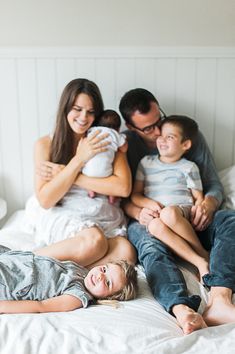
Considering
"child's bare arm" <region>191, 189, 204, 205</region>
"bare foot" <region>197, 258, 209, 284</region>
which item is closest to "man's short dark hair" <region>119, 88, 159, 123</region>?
"child's bare arm" <region>191, 189, 204, 205</region>

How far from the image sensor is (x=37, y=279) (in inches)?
57.7

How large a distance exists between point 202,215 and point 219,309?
18.9 inches

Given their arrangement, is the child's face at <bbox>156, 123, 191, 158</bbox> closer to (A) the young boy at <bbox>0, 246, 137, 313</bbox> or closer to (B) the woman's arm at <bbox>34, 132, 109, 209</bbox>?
(B) the woman's arm at <bbox>34, 132, 109, 209</bbox>

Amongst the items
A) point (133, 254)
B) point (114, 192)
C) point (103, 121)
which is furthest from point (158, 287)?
point (103, 121)

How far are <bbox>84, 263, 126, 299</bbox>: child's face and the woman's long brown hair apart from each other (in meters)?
0.64

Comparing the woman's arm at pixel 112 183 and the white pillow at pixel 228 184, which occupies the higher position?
the woman's arm at pixel 112 183

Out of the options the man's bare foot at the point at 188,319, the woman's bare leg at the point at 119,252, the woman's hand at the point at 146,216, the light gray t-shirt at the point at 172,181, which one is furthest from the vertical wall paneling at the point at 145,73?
the man's bare foot at the point at 188,319

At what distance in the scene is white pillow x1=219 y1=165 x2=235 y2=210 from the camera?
2025mm

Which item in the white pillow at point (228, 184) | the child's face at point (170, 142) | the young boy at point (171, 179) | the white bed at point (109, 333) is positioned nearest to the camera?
the white bed at point (109, 333)

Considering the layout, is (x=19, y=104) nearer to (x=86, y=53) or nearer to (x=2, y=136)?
(x=2, y=136)

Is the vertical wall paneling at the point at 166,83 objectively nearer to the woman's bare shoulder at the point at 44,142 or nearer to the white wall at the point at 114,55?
the white wall at the point at 114,55

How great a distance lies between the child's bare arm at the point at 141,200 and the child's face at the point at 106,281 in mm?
478

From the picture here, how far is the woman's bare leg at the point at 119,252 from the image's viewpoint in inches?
68.4

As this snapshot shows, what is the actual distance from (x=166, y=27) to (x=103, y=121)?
0.62 metres
